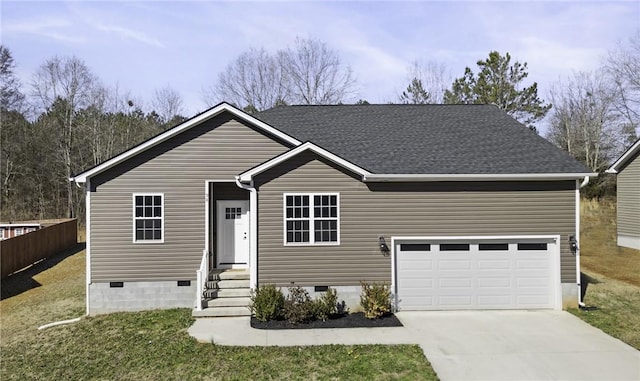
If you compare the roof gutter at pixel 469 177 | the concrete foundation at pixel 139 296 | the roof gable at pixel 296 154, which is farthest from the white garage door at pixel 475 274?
the concrete foundation at pixel 139 296

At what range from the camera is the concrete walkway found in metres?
8.15

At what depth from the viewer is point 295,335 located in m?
10.1

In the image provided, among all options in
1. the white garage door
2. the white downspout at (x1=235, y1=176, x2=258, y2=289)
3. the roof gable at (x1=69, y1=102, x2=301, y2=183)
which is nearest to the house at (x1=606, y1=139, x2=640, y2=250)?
the white garage door

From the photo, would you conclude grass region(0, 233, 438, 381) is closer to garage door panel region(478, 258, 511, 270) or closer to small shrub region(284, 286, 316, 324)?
small shrub region(284, 286, 316, 324)

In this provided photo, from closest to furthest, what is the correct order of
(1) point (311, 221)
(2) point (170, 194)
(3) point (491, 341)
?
1. (3) point (491, 341)
2. (1) point (311, 221)
3. (2) point (170, 194)

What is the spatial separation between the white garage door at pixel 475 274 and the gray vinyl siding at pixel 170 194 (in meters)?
5.41

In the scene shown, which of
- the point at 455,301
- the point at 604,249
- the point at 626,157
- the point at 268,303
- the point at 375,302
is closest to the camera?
the point at 268,303

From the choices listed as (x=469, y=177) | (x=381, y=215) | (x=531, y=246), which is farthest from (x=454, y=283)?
(x=469, y=177)

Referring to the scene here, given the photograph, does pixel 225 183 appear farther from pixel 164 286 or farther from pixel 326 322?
pixel 326 322

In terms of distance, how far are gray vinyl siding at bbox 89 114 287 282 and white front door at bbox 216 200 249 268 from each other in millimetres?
1110

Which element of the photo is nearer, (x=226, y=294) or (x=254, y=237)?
(x=254, y=237)

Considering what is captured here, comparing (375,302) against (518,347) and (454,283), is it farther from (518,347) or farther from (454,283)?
(518,347)

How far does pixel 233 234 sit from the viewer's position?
13.7 meters

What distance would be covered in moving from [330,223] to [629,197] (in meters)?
18.0
